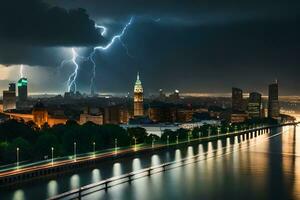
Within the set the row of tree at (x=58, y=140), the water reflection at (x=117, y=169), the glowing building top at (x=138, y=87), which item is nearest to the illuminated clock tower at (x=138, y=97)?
the glowing building top at (x=138, y=87)

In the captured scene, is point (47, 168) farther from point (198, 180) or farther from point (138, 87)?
point (138, 87)

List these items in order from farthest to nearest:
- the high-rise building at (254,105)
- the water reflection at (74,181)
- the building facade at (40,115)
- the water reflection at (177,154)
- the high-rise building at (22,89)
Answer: the high-rise building at (254,105) → the high-rise building at (22,89) → the building facade at (40,115) → the water reflection at (177,154) → the water reflection at (74,181)

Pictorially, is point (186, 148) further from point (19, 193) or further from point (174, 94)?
point (174, 94)

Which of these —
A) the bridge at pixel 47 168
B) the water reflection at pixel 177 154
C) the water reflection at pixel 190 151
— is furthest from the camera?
the water reflection at pixel 190 151

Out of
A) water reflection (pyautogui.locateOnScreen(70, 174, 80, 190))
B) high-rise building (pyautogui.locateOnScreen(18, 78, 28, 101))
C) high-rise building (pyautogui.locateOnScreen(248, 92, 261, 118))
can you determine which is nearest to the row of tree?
water reflection (pyautogui.locateOnScreen(70, 174, 80, 190))

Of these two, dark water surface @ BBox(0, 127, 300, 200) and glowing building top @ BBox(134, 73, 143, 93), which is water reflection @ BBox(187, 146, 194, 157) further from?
glowing building top @ BBox(134, 73, 143, 93)

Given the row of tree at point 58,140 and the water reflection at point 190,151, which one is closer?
the row of tree at point 58,140

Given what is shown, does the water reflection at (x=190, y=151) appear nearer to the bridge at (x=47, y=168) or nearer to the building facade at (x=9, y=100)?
the bridge at (x=47, y=168)
